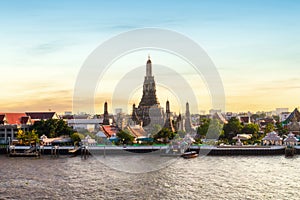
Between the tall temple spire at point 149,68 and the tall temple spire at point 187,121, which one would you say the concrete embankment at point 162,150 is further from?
the tall temple spire at point 149,68

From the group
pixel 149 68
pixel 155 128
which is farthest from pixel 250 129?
pixel 149 68

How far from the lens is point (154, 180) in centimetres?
2452

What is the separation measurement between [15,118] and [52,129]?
8494 millimetres

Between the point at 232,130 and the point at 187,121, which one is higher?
the point at 187,121

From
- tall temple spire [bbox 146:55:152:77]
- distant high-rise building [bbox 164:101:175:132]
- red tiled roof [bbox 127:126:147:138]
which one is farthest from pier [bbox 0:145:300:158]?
tall temple spire [bbox 146:55:152:77]

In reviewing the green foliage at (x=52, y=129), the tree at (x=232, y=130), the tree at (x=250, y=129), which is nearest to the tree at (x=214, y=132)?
the tree at (x=232, y=130)

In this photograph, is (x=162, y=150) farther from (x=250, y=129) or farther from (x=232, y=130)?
(x=250, y=129)

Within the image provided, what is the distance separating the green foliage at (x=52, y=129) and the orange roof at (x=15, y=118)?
5.12 meters

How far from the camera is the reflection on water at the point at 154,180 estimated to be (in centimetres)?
2055

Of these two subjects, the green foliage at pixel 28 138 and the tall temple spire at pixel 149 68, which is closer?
the green foliage at pixel 28 138

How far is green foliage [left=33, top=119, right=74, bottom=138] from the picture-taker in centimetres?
4791

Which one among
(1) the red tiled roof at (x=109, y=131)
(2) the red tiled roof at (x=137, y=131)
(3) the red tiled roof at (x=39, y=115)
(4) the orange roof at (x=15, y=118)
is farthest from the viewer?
(3) the red tiled roof at (x=39, y=115)

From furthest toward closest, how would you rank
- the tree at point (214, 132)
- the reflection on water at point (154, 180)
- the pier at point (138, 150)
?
1. the tree at point (214, 132)
2. the pier at point (138, 150)
3. the reflection on water at point (154, 180)

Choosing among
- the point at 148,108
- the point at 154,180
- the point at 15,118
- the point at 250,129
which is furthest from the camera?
the point at 148,108
